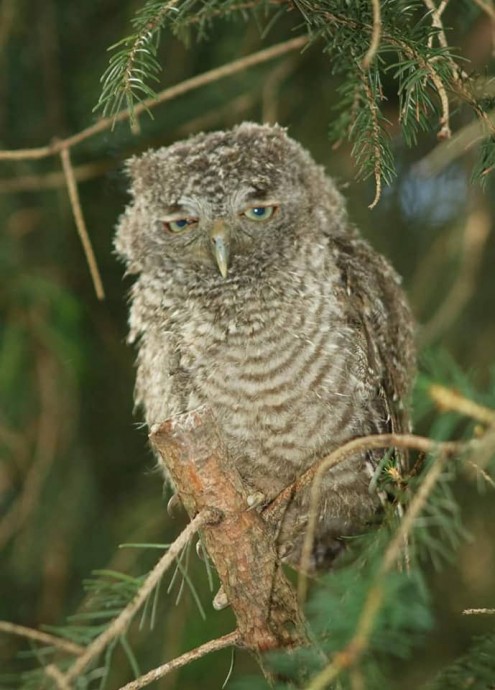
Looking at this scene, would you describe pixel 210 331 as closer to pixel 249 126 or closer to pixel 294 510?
pixel 294 510

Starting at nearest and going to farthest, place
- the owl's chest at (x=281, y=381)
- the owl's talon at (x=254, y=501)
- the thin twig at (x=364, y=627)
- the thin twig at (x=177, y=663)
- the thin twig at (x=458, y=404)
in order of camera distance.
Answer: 1. the thin twig at (x=364, y=627)
2. the thin twig at (x=458, y=404)
3. the thin twig at (x=177, y=663)
4. the owl's talon at (x=254, y=501)
5. the owl's chest at (x=281, y=381)

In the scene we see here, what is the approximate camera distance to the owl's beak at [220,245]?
2771 mm

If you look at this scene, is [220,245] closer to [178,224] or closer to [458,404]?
[178,224]

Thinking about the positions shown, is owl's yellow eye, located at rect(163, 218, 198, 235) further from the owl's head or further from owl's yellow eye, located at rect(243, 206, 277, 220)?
owl's yellow eye, located at rect(243, 206, 277, 220)

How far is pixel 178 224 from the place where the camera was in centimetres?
300

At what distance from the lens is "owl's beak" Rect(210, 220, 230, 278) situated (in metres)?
2.77

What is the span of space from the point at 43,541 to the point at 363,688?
297cm

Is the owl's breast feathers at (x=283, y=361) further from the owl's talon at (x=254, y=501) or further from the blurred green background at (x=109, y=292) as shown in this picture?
the blurred green background at (x=109, y=292)

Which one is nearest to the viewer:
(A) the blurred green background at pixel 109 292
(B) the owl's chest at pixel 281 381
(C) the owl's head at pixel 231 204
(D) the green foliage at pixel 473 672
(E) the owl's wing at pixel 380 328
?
(D) the green foliage at pixel 473 672

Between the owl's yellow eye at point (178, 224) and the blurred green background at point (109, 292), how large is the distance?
76 centimetres

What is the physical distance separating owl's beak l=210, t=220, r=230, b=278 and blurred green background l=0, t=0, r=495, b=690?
89cm

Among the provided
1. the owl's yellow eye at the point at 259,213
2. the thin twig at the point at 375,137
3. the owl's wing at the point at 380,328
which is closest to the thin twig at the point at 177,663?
the owl's wing at the point at 380,328

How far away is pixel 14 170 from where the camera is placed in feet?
12.5

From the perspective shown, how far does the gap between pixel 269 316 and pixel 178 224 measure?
527 mm
